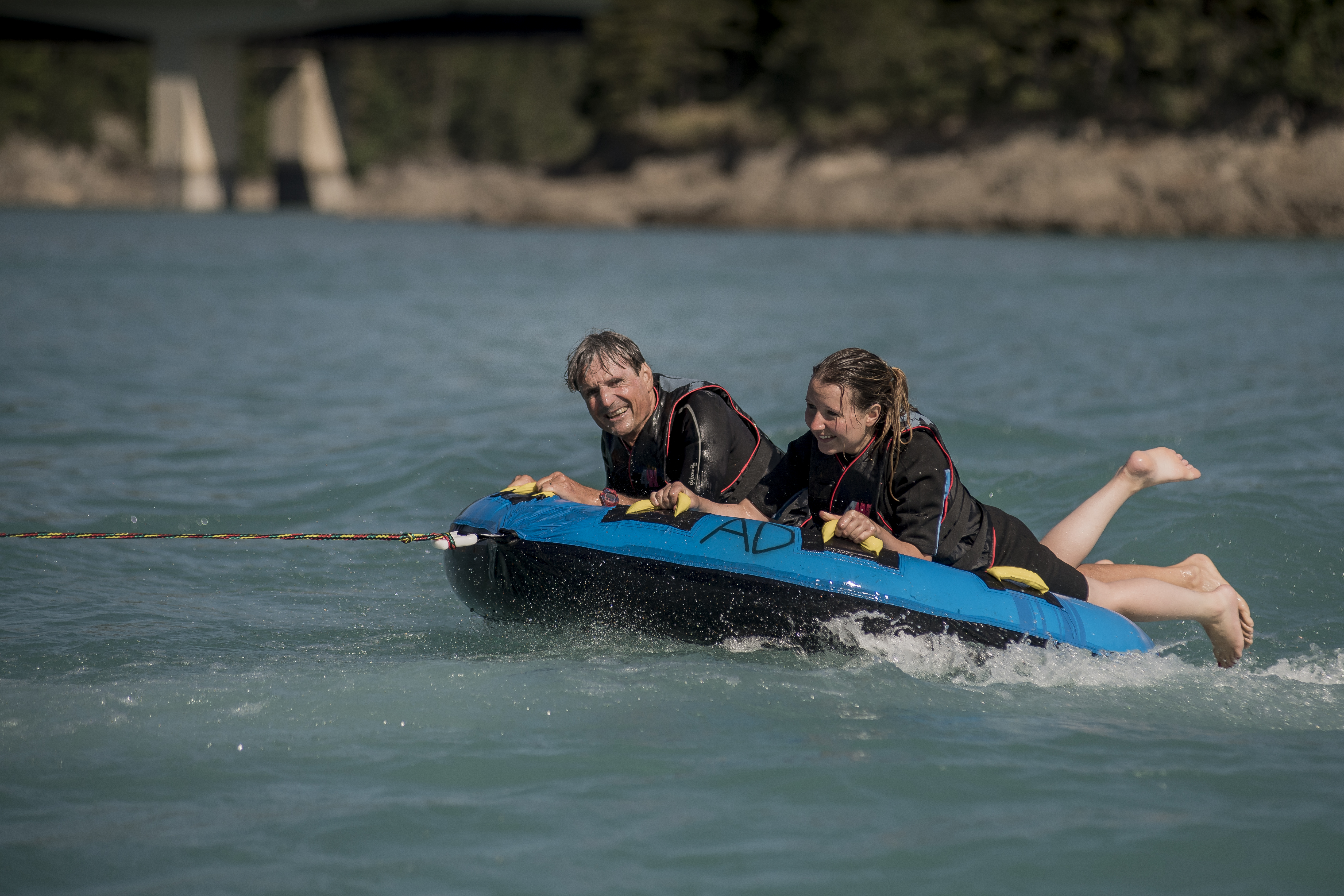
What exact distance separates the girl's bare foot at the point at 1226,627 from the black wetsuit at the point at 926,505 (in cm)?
42

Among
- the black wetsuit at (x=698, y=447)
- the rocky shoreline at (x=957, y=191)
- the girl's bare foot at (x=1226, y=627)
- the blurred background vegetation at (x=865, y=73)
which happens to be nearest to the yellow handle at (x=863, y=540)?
the black wetsuit at (x=698, y=447)

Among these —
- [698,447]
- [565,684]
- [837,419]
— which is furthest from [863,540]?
[565,684]

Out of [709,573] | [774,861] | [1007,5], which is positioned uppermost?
[1007,5]

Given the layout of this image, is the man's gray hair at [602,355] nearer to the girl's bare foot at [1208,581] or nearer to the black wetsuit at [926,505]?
the black wetsuit at [926,505]

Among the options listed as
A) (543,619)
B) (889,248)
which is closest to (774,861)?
(543,619)

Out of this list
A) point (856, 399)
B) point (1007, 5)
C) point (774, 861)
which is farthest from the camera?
point (1007, 5)

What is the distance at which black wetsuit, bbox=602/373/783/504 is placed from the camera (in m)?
4.57

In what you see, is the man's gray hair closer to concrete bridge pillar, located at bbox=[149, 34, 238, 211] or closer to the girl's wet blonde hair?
the girl's wet blonde hair

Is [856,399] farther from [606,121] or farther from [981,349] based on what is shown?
[606,121]

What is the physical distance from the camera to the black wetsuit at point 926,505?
4156 millimetres

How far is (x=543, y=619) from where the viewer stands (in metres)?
4.53

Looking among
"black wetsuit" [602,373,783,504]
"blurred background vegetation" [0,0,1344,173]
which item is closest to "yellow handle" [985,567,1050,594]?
"black wetsuit" [602,373,783,504]

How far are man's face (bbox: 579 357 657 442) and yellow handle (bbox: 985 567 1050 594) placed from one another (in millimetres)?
1303

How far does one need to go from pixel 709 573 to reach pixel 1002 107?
122 ft
